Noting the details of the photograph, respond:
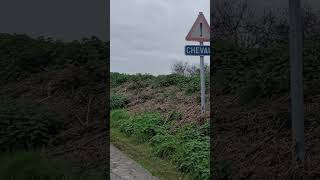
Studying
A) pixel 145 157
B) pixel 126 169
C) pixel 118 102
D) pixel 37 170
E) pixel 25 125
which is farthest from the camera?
pixel 118 102

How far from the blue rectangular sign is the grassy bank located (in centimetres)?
142

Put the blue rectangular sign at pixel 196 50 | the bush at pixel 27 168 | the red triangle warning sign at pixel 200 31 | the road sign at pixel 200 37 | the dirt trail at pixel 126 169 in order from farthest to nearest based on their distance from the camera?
1. the red triangle warning sign at pixel 200 31
2. the road sign at pixel 200 37
3. the blue rectangular sign at pixel 196 50
4. the dirt trail at pixel 126 169
5. the bush at pixel 27 168

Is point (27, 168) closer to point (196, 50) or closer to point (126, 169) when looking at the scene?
point (126, 169)

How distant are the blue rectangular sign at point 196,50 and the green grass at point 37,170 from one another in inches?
140

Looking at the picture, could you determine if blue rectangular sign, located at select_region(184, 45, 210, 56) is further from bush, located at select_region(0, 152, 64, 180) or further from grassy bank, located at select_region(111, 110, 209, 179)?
bush, located at select_region(0, 152, 64, 180)

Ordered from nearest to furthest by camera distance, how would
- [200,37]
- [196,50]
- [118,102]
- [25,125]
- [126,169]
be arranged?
[126,169], [25,125], [196,50], [200,37], [118,102]

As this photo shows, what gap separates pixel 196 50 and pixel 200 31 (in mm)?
467

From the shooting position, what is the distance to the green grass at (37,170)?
272 inches

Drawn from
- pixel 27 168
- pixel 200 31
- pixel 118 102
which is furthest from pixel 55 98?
pixel 27 168

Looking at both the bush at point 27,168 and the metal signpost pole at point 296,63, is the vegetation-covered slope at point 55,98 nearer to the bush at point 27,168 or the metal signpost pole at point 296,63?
the bush at point 27,168

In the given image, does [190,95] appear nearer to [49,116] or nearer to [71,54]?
[71,54]

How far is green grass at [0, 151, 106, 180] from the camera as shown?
6.92 m

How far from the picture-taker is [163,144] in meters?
9.21

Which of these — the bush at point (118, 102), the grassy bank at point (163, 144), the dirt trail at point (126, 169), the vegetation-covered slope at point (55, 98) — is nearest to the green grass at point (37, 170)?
the vegetation-covered slope at point (55, 98)
